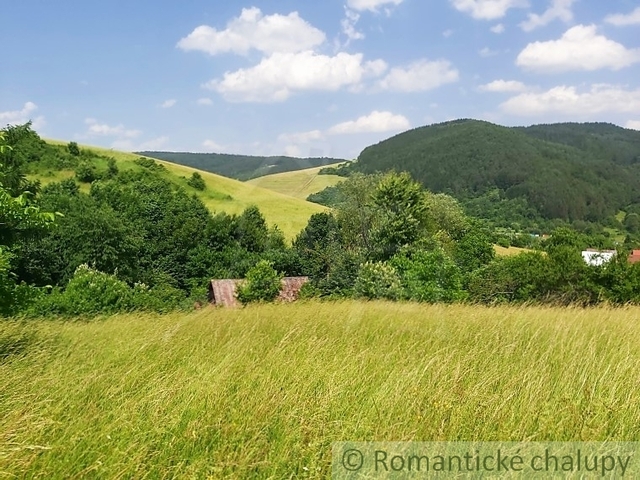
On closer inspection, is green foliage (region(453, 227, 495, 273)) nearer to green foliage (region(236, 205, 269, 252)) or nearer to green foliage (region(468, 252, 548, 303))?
green foliage (region(236, 205, 269, 252))

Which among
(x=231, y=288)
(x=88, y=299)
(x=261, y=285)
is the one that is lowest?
(x=231, y=288)

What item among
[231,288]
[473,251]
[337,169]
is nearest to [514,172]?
[337,169]

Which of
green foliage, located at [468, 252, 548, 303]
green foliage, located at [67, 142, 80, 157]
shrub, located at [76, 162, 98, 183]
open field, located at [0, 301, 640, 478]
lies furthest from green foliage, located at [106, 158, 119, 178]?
open field, located at [0, 301, 640, 478]

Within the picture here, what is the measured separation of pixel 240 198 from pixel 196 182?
672cm

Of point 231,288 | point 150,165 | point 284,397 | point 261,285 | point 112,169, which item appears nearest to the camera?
point 284,397

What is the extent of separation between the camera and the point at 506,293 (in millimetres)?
20578

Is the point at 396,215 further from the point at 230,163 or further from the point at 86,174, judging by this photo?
the point at 230,163

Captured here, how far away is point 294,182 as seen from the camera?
71562mm

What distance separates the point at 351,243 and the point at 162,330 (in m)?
31.4

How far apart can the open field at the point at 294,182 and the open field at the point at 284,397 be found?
53595 mm

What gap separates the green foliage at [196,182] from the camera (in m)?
68.9

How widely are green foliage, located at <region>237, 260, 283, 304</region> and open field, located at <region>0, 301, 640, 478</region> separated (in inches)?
1029

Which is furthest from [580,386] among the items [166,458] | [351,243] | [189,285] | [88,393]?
[189,285]

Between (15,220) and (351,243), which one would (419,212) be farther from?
(15,220)
